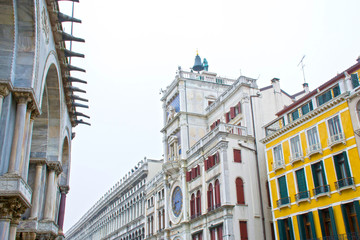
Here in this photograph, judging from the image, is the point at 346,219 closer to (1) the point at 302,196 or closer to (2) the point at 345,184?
(2) the point at 345,184

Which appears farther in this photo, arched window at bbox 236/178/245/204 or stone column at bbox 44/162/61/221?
arched window at bbox 236/178/245/204

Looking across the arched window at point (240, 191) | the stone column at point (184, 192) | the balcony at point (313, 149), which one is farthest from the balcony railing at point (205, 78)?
the balcony at point (313, 149)

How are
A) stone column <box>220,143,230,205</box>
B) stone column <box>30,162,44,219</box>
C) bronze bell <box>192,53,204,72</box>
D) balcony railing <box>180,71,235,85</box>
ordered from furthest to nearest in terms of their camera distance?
bronze bell <box>192,53,204,72</box> → balcony railing <box>180,71,235,85</box> → stone column <box>220,143,230,205</box> → stone column <box>30,162,44,219</box>

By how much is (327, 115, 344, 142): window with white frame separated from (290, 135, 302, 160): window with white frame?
3318 millimetres

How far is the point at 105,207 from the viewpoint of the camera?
8975 centimetres

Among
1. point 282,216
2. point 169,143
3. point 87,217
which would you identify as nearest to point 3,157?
point 282,216

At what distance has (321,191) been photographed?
2666 centimetres

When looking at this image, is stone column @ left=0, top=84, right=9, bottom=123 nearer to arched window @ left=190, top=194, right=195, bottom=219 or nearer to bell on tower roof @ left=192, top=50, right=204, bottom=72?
arched window @ left=190, top=194, right=195, bottom=219

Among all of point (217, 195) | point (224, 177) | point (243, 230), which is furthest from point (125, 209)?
point (243, 230)

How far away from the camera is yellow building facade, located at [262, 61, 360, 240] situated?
81.0 ft

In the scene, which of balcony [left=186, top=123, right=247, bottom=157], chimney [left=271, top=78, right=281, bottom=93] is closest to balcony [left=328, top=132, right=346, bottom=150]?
balcony [left=186, top=123, right=247, bottom=157]

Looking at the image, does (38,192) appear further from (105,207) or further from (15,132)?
(105,207)

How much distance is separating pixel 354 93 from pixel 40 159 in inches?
805

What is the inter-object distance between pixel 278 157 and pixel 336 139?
21.6ft
